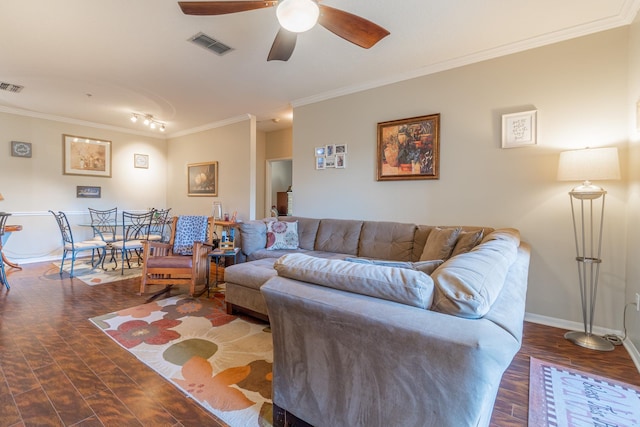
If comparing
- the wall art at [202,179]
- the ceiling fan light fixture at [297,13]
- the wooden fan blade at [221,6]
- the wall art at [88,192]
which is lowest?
the wall art at [88,192]

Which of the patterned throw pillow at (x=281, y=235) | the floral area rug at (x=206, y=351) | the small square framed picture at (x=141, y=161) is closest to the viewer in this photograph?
the floral area rug at (x=206, y=351)

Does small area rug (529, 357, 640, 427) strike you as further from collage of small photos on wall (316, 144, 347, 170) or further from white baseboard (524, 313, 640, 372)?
collage of small photos on wall (316, 144, 347, 170)

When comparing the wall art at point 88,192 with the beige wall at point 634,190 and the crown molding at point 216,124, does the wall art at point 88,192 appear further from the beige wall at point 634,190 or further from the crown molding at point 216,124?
the beige wall at point 634,190

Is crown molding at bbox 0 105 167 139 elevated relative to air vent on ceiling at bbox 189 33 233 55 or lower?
elevated

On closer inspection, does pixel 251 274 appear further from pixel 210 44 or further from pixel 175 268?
pixel 210 44

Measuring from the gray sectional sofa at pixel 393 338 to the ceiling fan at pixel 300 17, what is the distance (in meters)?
1.43

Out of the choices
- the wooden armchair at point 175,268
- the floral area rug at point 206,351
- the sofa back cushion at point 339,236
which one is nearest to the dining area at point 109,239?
the wooden armchair at point 175,268

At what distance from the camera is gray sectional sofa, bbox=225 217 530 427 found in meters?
0.88

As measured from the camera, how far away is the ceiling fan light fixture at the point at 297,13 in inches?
65.7

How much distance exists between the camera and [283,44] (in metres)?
2.22

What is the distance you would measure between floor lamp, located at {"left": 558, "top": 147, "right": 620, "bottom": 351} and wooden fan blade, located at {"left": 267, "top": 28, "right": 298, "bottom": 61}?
7.78 feet

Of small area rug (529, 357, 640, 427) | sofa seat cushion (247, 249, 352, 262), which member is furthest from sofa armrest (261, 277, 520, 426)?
sofa seat cushion (247, 249, 352, 262)

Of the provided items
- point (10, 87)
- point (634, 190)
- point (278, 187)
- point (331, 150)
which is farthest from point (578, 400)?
point (10, 87)

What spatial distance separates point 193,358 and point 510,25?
369 centimetres
